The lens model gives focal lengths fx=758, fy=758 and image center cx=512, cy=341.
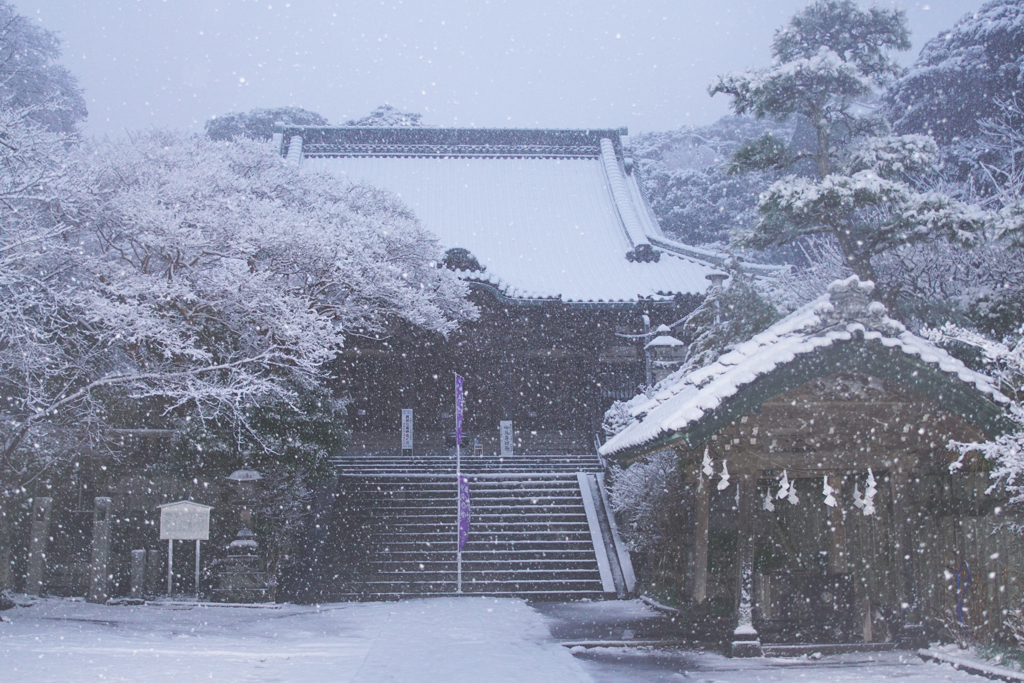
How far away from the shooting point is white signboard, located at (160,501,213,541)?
31.7ft

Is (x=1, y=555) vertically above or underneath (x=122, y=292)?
underneath

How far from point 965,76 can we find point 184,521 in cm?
2099

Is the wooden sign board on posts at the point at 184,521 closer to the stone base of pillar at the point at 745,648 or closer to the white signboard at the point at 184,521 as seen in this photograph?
the white signboard at the point at 184,521

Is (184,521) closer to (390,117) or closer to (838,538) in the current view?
(838,538)

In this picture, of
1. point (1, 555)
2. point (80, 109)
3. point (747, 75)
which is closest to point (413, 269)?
point (747, 75)

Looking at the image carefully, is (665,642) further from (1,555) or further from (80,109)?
(80,109)

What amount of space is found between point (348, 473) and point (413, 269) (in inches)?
163

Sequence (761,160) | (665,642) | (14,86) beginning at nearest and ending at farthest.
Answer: (665,642), (761,160), (14,86)

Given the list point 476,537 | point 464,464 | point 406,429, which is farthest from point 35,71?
point 476,537

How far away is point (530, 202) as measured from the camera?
22.3m

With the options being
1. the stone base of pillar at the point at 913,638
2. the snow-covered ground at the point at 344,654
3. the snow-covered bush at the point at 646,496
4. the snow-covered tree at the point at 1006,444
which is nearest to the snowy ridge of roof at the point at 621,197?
the snow-covered bush at the point at 646,496

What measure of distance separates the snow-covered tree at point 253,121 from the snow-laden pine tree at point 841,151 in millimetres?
27961

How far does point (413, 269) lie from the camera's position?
14.3 metres

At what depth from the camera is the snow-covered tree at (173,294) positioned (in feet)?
30.3
